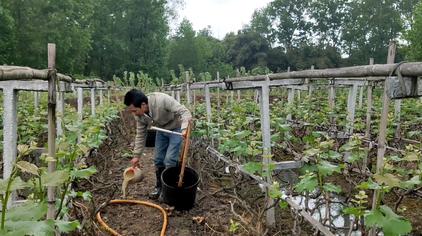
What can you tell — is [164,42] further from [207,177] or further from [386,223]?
[386,223]

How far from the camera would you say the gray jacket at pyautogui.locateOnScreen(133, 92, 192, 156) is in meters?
5.50

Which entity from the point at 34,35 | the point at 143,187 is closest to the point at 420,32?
the point at 143,187

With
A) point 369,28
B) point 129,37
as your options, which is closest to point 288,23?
point 369,28

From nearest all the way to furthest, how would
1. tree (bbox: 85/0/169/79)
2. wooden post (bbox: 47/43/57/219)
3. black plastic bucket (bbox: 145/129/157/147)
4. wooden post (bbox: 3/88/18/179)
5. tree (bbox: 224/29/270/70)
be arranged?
1. wooden post (bbox: 47/43/57/219)
2. wooden post (bbox: 3/88/18/179)
3. black plastic bucket (bbox: 145/129/157/147)
4. tree (bbox: 85/0/169/79)
5. tree (bbox: 224/29/270/70)

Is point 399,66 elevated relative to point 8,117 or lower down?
elevated

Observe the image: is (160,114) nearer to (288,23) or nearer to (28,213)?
(28,213)

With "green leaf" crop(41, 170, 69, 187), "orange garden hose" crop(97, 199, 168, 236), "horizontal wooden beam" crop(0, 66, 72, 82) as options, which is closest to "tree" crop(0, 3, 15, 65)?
"orange garden hose" crop(97, 199, 168, 236)

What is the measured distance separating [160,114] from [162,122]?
0.14 m

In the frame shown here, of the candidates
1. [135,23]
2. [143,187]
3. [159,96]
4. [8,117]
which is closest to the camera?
[8,117]

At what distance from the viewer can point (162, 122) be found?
5719 millimetres

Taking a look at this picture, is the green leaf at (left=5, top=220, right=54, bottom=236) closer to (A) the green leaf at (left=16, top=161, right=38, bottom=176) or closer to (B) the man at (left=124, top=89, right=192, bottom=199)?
(A) the green leaf at (left=16, top=161, right=38, bottom=176)

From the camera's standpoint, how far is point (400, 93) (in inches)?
81.1

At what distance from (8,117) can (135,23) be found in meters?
43.2

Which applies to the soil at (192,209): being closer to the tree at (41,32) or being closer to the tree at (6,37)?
the tree at (6,37)
